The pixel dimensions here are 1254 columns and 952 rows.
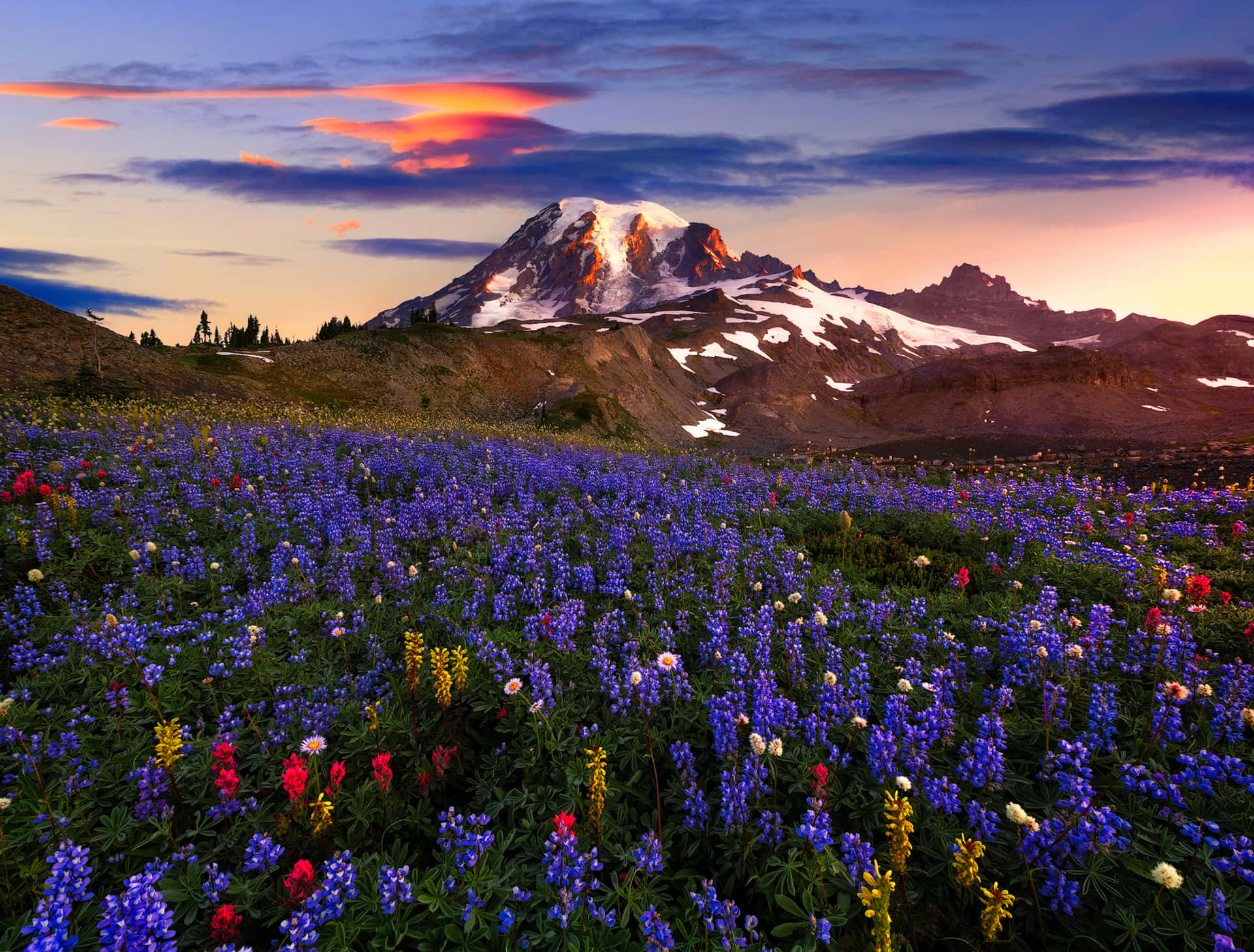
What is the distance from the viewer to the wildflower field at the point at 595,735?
350 cm

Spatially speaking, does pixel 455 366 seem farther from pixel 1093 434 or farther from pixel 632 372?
pixel 1093 434

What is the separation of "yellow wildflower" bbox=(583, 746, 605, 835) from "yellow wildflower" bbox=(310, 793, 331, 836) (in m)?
1.92

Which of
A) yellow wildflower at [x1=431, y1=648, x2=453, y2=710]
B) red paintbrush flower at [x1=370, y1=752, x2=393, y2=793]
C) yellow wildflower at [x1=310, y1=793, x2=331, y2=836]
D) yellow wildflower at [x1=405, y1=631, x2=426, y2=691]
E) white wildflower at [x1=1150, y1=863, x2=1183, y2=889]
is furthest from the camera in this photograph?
yellow wildflower at [x1=405, y1=631, x2=426, y2=691]

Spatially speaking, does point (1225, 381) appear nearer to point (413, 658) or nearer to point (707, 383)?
point (707, 383)

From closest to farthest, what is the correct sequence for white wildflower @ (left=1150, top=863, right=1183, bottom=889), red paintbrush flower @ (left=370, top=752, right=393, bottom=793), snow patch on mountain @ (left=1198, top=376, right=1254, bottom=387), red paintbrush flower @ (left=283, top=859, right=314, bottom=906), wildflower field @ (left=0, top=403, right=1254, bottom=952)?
white wildflower @ (left=1150, top=863, right=1183, bottom=889) < red paintbrush flower @ (left=283, top=859, right=314, bottom=906) < wildflower field @ (left=0, top=403, right=1254, bottom=952) < red paintbrush flower @ (left=370, top=752, right=393, bottom=793) < snow patch on mountain @ (left=1198, top=376, right=1254, bottom=387)

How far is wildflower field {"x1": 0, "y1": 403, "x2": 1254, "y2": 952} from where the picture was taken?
350 cm

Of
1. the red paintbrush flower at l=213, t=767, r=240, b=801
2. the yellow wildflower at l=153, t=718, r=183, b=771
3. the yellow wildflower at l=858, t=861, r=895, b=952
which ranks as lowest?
the red paintbrush flower at l=213, t=767, r=240, b=801

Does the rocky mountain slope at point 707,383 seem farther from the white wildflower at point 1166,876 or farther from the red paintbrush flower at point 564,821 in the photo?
the white wildflower at point 1166,876

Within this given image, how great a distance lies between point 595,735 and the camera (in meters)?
5.07

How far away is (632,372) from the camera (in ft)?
333

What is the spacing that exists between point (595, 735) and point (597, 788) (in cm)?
121

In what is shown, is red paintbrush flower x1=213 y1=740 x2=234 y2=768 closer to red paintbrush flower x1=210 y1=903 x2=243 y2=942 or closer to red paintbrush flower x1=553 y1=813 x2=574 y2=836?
red paintbrush flower x1=210 y1=903 x2=243 y2=942

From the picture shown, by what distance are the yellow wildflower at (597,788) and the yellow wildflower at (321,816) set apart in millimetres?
1917

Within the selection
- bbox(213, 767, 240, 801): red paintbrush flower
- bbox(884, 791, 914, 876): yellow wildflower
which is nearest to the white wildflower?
bbox(884, 791, 914, 876): yellow wildflower
